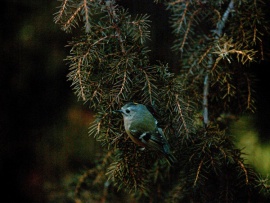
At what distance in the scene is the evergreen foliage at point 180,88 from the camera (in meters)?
1.32

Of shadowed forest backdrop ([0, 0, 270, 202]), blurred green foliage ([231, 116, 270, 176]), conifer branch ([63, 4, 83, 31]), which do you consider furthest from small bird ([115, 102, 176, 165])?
shadowed forest backdrop ([0, 0, 270, 202])

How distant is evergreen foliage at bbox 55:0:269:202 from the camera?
1316mm

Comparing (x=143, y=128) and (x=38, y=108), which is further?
(x=38, y=108)

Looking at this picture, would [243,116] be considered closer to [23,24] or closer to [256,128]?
[256,128]

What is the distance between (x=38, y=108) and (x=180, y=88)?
1.46m

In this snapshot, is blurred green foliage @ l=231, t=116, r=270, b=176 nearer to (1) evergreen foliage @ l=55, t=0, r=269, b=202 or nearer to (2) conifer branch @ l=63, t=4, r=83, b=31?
(1) evergreen foliage @ l=55, t=0, r=269, b=202

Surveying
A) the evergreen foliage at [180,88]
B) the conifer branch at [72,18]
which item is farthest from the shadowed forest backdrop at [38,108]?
the conifer branch at [72,18]

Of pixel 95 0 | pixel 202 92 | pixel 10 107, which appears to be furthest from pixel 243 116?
pixel 10 107

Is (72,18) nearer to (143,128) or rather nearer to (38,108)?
(143,128)

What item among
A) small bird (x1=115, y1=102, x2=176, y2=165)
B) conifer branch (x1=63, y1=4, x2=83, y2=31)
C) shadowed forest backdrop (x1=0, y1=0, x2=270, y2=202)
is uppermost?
conifer branch (x1=63, y1=4, x2=83, y2=31)

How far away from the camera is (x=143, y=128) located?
1.28m

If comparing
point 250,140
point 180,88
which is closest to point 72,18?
point 180,88

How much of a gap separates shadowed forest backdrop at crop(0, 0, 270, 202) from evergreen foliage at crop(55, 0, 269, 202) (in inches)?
21.3

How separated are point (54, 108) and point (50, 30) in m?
0.49
